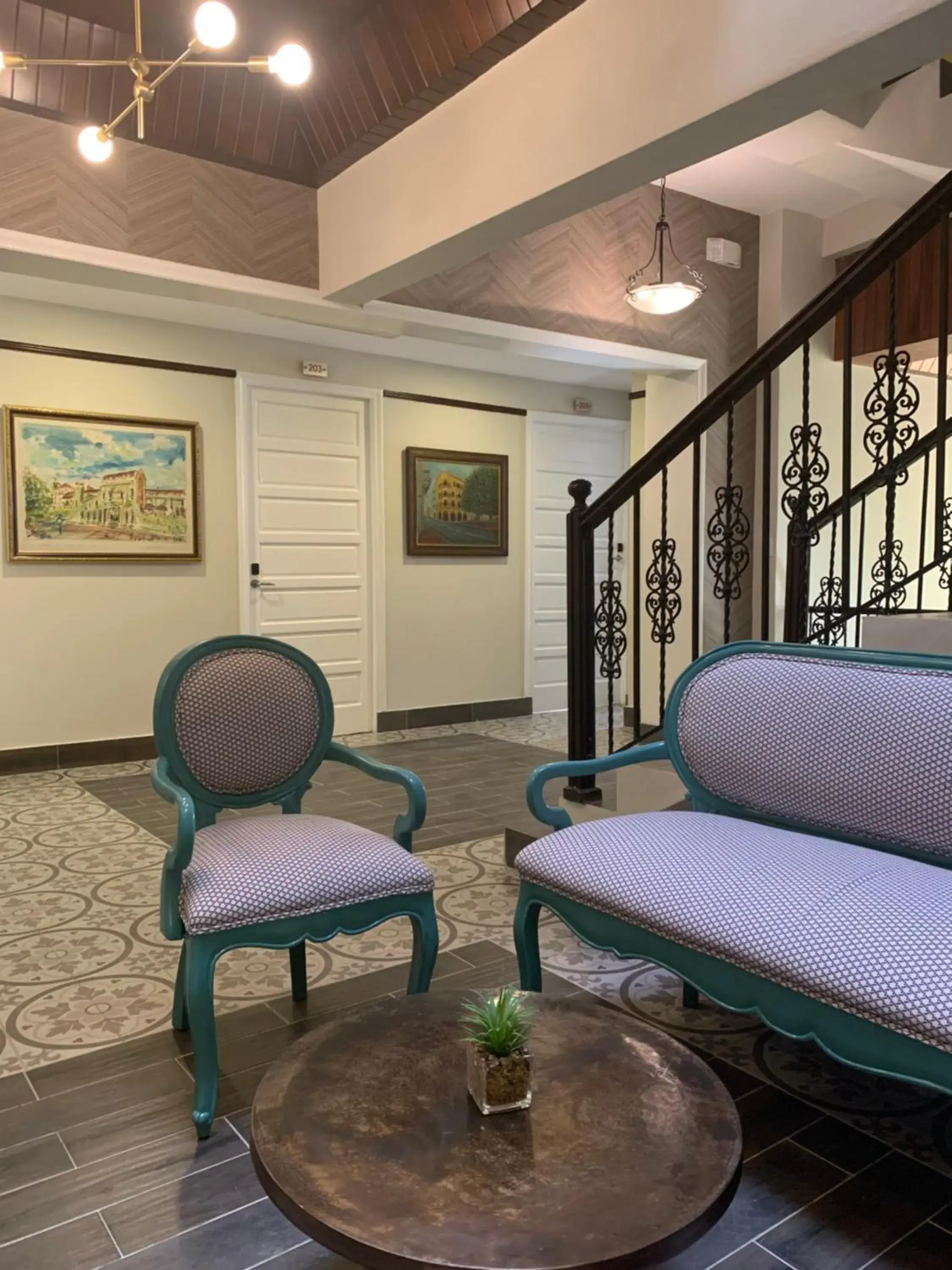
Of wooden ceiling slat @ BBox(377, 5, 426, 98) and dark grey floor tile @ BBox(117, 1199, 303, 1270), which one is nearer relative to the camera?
dark grey floor tile @ BBox(117, 1199, 303, 1270)

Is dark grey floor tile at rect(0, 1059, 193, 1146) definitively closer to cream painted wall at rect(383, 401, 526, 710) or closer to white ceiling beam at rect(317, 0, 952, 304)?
white ceiling beam at rect(317, 0, 952, 304)

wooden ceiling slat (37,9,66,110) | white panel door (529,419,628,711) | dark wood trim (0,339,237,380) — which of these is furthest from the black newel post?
white panel door (529,419,628,711)

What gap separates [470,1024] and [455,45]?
3.28 m

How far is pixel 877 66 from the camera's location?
7.48 ft

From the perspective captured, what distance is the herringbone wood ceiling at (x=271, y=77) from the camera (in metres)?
3.29

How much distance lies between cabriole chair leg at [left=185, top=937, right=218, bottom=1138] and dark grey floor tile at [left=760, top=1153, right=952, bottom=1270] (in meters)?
1.08

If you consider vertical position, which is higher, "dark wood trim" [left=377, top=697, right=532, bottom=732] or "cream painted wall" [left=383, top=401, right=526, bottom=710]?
"cream painted wall" [left=383, top=401, right=526, bottom=710]

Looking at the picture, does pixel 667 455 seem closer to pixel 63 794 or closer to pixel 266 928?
pixel 266 928

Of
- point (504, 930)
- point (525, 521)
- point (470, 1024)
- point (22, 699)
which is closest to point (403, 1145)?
point (470, 1024)

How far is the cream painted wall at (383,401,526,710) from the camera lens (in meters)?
6.55

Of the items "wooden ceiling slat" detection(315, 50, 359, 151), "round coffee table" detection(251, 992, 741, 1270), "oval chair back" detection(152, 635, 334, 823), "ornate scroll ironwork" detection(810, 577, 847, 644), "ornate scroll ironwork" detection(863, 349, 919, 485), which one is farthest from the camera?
"wooden ceiling slat" detection(315, 50, 359, 151)

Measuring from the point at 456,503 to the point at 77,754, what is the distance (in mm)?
3120

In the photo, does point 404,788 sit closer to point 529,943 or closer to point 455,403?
point 529,943

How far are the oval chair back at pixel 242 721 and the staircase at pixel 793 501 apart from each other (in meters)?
1.16
